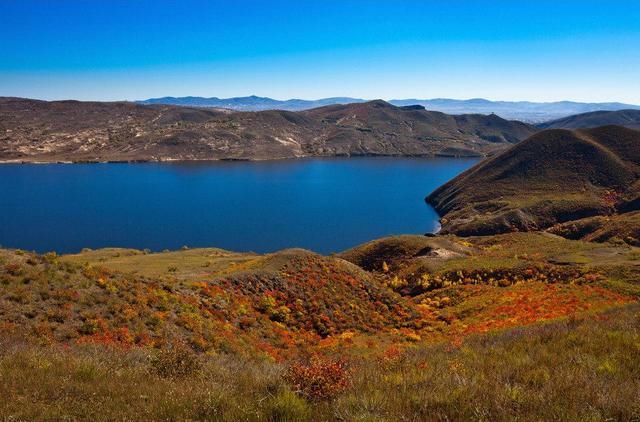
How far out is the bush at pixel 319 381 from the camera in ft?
23.9

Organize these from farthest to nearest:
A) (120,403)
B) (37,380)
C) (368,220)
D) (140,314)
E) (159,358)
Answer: (368,220), (140,314), (159,358), (37,380), (120,403)

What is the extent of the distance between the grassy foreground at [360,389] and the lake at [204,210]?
256 feet

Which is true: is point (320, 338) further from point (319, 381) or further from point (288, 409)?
point (288, 409)

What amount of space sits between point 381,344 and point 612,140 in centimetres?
14344

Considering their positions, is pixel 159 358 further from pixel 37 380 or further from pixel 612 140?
pixel 612 140

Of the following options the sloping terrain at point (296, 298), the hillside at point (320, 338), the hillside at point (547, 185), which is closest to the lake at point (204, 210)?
the hillside at point (547, 185)

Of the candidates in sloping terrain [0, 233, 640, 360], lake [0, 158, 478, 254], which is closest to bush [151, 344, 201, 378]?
sloping terrain [0, 233, 640, 360]

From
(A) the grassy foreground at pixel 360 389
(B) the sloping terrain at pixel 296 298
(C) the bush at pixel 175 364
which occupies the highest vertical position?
(A) the grassy foreground at pixel 360 389

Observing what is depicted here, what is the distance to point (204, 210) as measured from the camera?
125562 millimetres

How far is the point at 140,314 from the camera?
2073 cm

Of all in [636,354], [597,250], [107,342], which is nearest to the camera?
[636,354]

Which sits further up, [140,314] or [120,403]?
[120,403]

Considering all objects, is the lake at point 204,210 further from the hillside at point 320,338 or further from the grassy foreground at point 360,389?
the grassy foreground at point 360,389

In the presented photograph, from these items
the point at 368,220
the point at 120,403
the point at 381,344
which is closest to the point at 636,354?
the point at 120,403
